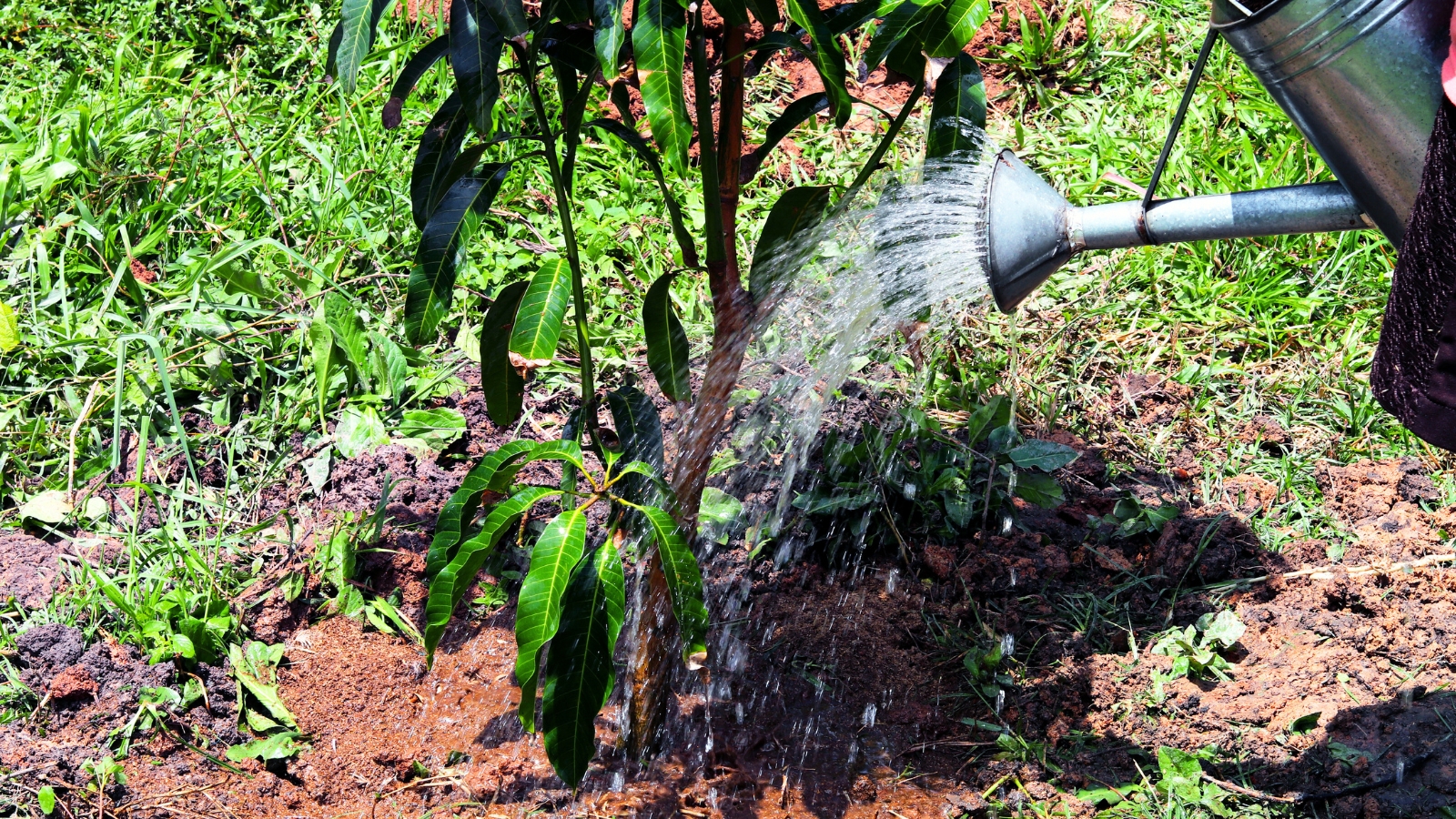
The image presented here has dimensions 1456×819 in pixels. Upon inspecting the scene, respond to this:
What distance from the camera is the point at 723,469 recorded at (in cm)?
254

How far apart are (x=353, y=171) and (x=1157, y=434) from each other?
212 centimetres

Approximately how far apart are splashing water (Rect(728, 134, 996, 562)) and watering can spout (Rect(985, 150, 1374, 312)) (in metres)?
0.20

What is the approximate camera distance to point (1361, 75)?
1.27m

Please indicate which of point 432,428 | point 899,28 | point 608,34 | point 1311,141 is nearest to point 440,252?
point 608,34

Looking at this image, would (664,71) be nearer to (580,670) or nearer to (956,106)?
(956,106)

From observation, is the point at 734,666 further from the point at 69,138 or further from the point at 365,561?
the point at 69,138

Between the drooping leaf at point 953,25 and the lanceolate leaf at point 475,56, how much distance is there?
553 mm

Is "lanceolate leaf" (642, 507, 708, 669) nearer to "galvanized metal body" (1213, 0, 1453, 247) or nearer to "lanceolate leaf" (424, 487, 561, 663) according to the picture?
"lanceolate leaf" (424, 487, 561, 663)

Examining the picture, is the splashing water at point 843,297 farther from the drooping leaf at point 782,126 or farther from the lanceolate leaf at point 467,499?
the lanceolate leaf at point 467,499

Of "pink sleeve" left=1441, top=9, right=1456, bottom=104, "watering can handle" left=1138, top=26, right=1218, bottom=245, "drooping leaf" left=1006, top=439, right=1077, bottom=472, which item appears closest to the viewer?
"pink sleeve" left=1441, top=9, right=1456, bottom=104

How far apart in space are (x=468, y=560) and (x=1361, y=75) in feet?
3.92

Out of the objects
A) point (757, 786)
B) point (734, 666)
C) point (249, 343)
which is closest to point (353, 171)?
point (249, 343)

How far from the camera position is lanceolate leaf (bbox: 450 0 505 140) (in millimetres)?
1490

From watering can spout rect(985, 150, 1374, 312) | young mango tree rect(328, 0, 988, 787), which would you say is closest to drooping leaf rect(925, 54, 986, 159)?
young mango tree rect(328, 0, 988, 787)
